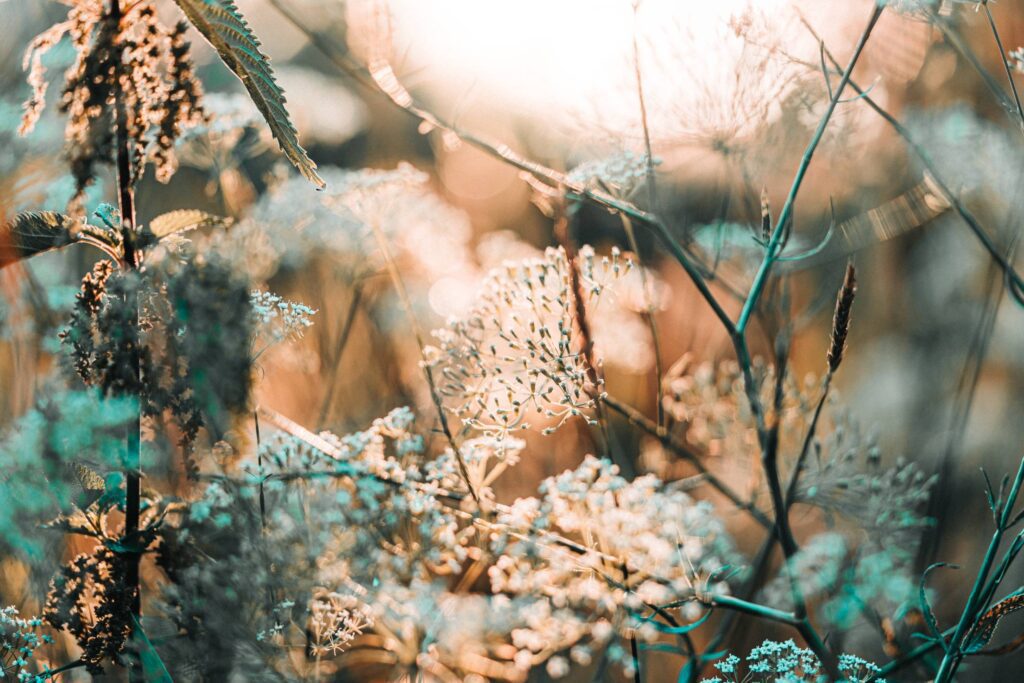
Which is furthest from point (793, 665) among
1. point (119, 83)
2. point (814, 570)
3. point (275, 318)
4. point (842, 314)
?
point (119, 83)

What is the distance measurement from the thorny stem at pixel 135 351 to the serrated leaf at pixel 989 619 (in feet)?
1.16

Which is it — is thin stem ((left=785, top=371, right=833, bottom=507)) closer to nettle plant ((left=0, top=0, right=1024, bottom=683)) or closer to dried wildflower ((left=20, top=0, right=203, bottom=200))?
nettle plant ((left=0, top=0, right=1024, bottom=683))

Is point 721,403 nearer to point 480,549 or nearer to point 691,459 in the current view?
point 691,459

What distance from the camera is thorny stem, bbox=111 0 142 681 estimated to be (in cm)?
33

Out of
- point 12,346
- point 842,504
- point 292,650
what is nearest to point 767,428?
point 842,504

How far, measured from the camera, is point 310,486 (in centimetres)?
36

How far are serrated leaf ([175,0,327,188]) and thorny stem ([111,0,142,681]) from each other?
7cm

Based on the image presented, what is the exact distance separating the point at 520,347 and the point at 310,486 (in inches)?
4.7

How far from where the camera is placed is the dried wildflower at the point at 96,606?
358 millimetres

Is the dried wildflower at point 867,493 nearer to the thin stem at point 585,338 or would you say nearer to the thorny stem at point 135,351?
the thin stem at point 585,338

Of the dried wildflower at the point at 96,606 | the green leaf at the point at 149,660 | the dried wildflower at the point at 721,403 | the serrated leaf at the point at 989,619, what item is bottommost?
the serrated leaf at the point at 989,619

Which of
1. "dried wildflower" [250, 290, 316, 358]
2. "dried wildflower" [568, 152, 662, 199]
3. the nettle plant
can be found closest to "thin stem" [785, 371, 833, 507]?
the nettle plant

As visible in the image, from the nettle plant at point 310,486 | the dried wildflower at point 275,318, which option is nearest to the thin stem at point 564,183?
the nettle plant at point 310,486

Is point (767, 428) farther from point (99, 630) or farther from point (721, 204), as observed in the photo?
point (99, 630)
